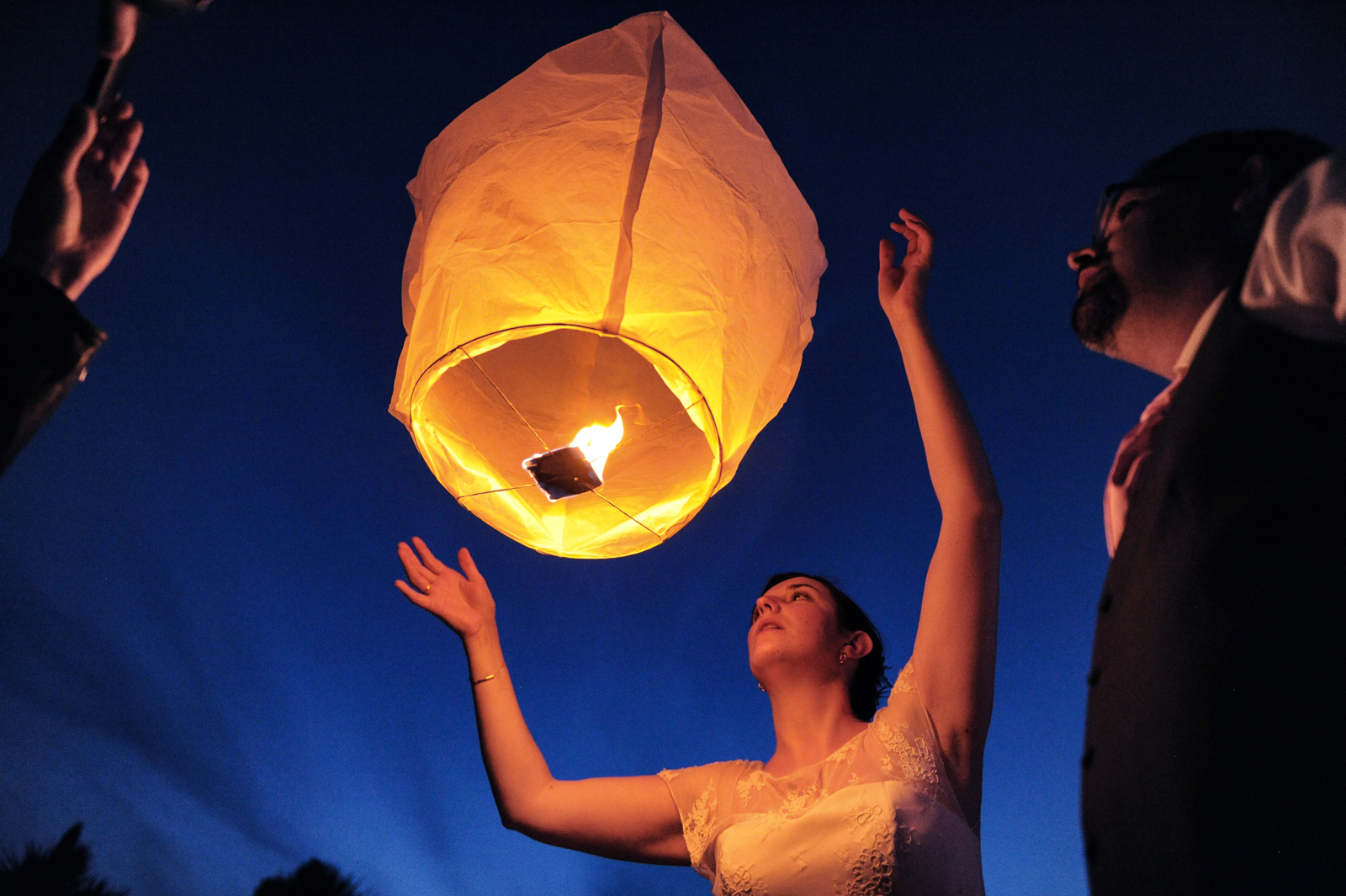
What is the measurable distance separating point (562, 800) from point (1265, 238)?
6.41 feet

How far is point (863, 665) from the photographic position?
7.54ft

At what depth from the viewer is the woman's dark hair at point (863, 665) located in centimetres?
226

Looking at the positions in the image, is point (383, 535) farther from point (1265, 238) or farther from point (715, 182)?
point (1265, 238)

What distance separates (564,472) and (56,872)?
16.2ft

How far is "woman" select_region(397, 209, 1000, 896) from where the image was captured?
1.59 m

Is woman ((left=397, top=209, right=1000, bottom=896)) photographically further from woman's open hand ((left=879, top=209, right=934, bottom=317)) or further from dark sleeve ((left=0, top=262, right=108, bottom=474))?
dark sleeve ((left=0, top=262, right=108, bottom=474))

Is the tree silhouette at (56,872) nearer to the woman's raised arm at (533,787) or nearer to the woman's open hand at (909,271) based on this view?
the woman's raised arm at (533,787)

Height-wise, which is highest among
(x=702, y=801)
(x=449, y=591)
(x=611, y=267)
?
(x=611, y=267)

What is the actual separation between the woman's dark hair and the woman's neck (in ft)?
0.35

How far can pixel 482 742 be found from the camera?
208 centimetres

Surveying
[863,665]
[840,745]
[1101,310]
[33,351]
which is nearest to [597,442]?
[33,351]

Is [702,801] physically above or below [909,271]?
below

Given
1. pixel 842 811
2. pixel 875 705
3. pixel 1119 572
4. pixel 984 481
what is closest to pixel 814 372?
pixel 875 705

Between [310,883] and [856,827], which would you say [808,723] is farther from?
[310,883]
